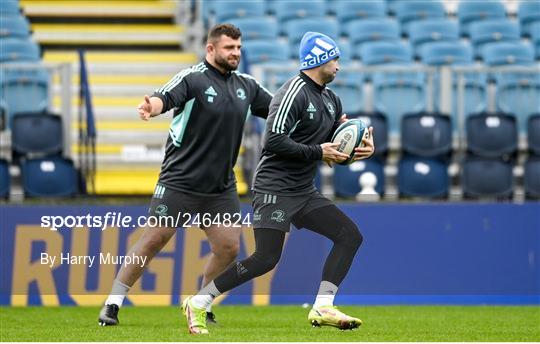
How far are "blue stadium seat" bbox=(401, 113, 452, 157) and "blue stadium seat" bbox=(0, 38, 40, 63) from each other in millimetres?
4611

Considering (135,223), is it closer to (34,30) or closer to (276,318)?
(276,318)

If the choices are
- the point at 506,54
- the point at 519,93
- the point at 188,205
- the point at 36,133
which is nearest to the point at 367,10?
the point at 506,54

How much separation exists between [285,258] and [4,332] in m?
3.94

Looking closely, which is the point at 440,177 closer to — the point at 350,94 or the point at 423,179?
the point at 423,179

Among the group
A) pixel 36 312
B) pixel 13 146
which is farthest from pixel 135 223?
pixel 13 146

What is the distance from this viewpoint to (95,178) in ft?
51.6

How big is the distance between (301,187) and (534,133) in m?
6.45

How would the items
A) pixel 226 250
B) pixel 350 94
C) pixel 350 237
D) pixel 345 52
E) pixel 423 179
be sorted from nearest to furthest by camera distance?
1. pixel 350 237
2. pixel 226 250
3. pixel 423 179
4. pixel 350 94
5. pixel 345 52

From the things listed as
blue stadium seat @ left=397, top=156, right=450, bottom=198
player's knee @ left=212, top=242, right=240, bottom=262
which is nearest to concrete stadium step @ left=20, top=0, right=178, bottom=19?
blue stadium seat @ left=397, top=156, right=450, bottom=198

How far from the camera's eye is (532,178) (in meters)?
15.5

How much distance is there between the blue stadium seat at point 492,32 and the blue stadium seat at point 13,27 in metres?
6.02

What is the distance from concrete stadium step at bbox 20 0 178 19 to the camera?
19.8 m

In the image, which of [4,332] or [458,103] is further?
[458,103]

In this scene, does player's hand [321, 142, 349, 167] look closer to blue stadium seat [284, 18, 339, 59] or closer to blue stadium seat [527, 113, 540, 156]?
blue stadium seat [527, 113, 540, 156]
